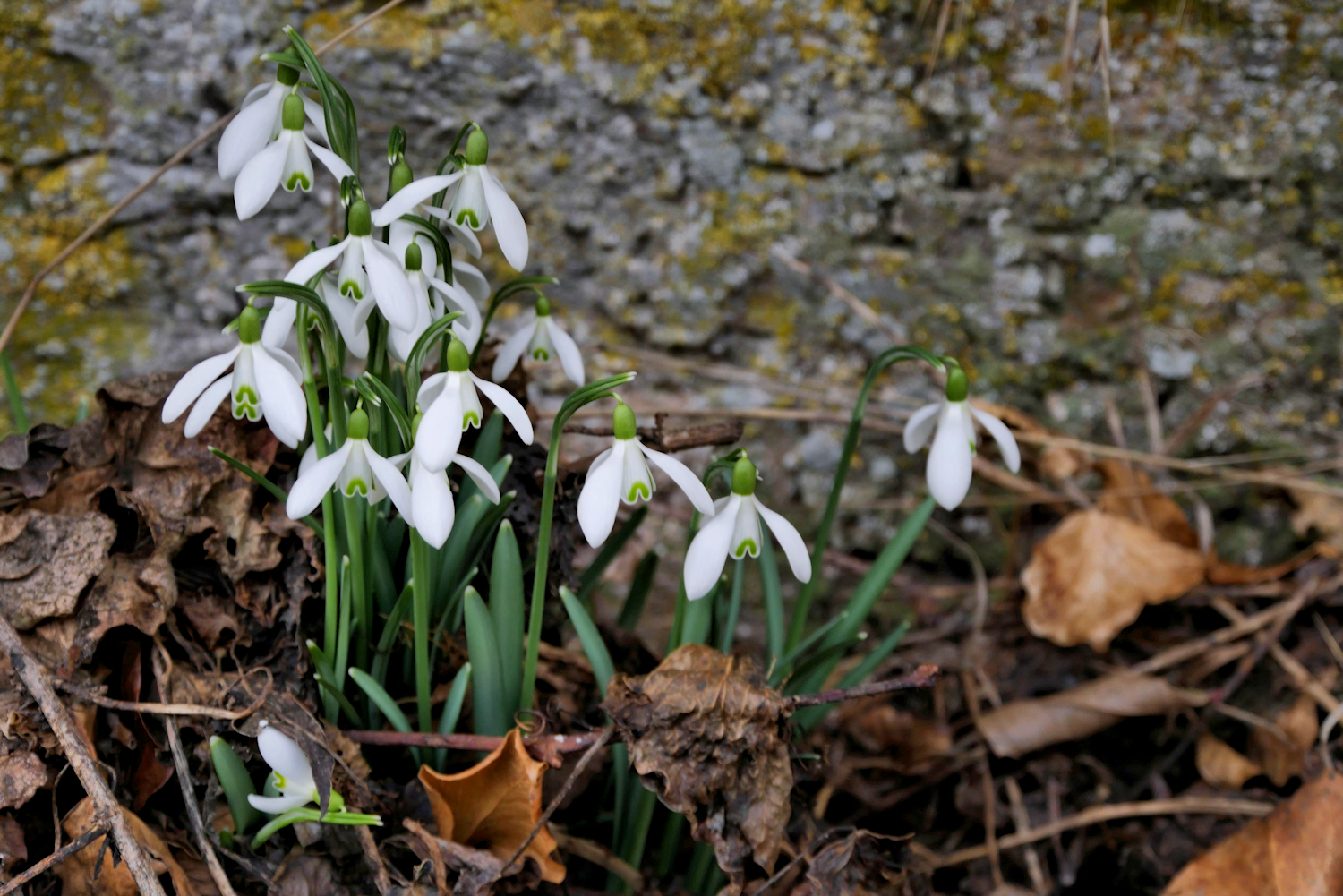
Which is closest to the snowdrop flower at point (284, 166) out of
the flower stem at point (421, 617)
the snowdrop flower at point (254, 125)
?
the snowdrop flower at point (254, 125)

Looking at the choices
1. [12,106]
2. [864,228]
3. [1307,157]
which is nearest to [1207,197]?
[1307,157]

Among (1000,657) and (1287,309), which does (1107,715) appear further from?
(1287,309)

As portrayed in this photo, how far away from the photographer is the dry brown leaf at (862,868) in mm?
929

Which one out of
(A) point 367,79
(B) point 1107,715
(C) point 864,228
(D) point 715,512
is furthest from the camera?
(C) point 864,228

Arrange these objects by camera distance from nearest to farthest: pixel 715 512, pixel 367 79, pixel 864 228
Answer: pixel 715 512 < pixel 367 79 < pixel 864 228

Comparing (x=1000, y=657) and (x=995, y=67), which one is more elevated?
(x=995, y=67)

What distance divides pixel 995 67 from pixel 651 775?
1204mm

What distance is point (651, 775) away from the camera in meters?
0.89

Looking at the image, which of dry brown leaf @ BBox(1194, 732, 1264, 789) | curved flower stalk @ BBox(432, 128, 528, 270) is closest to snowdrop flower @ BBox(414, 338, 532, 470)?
curved flower stalk @ BBox(432, 128, 528, 270)

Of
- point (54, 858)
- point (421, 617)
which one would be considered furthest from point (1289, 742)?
point (54, 858)

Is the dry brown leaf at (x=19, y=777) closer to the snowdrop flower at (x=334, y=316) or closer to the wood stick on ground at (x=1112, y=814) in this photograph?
the snowdrop flower at (x=334, y=316)

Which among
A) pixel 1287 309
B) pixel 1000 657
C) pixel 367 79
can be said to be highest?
pixel 367 79

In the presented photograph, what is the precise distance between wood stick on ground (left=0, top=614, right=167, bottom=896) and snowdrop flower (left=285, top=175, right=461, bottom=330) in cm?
41

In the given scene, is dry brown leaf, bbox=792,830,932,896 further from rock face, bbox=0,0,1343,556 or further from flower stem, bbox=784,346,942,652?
rock face, bbox=0,0,1343,556
